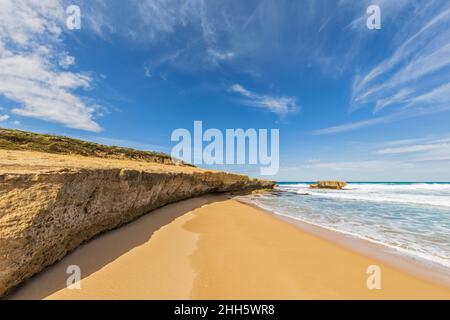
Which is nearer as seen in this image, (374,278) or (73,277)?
(73,277)

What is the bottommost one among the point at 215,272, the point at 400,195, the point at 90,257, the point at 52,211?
the point at 400,195

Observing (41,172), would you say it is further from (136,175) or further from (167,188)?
(167,188)

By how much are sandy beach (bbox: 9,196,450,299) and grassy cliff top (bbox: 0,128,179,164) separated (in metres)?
14.6

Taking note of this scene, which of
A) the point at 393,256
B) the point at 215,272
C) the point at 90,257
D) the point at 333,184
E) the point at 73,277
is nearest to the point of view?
the point at 73,277

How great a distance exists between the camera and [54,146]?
17.2 m

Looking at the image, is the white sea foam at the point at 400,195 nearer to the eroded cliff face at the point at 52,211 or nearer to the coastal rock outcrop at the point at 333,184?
the coastal rock outcrop at the point at 333,184

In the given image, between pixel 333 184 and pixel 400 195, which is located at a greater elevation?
pixel 333 184

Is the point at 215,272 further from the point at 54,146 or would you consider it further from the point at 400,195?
the point at 400,195

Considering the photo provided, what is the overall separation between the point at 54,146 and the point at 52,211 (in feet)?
58.1

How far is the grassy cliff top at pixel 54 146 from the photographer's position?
48.6 feet

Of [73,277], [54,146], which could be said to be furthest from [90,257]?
[54,146]

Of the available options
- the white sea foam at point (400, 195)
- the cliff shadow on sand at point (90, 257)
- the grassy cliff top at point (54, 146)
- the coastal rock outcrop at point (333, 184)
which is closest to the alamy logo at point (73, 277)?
the cliff shadow on sand at point (90, 257)
